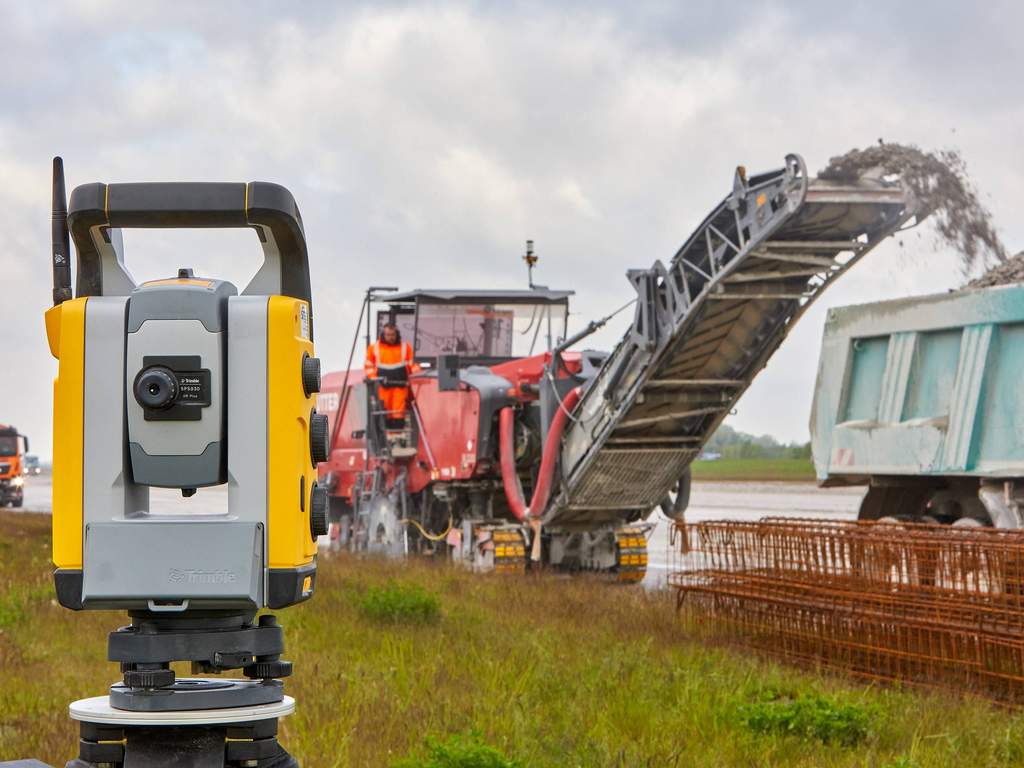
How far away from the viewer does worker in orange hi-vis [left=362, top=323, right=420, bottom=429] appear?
17875mm

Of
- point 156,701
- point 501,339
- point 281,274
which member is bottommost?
point 156,701

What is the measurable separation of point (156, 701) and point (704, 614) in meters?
7.77

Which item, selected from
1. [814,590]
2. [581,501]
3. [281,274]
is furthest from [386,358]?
[281,274]

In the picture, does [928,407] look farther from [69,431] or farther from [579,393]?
[69,431]

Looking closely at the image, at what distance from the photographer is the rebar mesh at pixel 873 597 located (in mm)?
8461

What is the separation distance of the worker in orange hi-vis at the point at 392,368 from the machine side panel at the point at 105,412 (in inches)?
545

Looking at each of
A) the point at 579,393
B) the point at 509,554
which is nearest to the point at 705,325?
the point at 579,393

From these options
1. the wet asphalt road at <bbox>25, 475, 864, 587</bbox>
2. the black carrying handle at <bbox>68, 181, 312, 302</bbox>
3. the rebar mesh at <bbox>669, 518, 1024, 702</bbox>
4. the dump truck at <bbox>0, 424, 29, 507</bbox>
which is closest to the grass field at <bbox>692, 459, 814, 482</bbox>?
the wet asphalt road at <bbox>25, 475, 864, 587</bbox>

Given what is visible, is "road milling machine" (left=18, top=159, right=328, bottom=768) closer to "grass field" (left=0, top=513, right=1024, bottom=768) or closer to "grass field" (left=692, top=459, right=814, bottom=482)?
"grass field" (left=0, top=513, right=1024, bottom=768)

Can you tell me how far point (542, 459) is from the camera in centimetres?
1539

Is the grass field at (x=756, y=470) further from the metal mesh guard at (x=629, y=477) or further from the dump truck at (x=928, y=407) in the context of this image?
the dump truck at (x=928, y=407)

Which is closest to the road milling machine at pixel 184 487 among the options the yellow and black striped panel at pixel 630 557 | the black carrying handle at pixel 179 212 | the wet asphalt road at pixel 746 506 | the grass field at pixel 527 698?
the black carrying handle at pixel 179 212

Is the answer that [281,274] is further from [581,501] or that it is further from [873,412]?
[581,501]

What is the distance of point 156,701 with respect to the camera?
3.78 m
